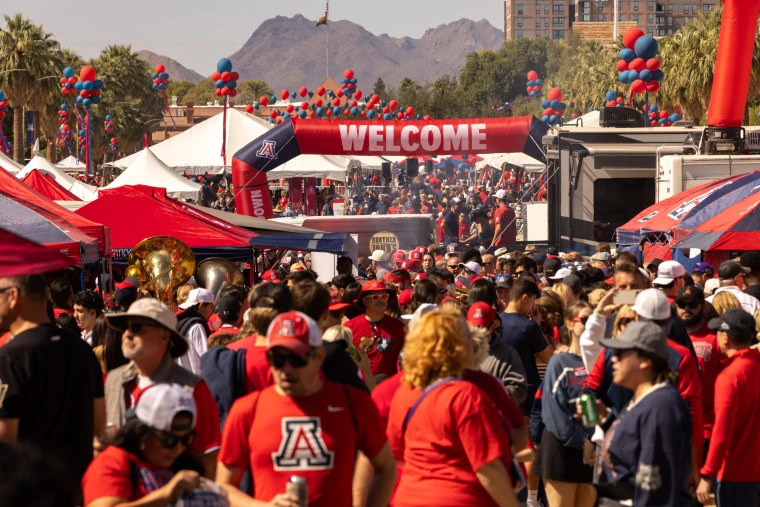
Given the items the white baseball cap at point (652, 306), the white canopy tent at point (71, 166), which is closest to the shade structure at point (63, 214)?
the white baseball cap at point (652, 306)

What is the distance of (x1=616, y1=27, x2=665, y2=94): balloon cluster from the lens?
77.3 ft

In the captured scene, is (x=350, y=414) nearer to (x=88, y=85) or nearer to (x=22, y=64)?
(x=88, y=85)

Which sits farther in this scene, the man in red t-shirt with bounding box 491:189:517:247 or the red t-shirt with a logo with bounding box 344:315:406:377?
the man in red t-shirt with bounding box 491:189:517:247

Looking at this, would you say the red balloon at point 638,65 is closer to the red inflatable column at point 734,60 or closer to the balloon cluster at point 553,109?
the red inflatable column at point 734,60

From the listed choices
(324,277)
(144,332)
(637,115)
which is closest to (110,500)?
(144,332)

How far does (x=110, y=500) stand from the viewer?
3441mm

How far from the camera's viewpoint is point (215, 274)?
1371cm

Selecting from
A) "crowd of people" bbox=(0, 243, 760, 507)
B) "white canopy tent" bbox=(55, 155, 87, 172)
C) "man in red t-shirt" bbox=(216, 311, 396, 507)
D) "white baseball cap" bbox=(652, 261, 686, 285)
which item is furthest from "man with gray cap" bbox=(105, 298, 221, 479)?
"white canopy tent" bbox=(55, 155, 87, 172)

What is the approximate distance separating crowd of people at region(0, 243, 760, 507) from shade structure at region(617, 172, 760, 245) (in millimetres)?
7457

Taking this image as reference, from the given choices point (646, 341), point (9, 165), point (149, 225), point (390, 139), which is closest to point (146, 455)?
point (646, 341)

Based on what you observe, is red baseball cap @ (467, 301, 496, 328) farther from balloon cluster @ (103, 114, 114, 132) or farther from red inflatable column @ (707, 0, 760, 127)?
balloon cluster @ (103, 114, 114, 132)

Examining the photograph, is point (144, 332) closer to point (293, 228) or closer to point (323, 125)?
point (293, 228)

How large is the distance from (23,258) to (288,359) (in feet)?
6.63

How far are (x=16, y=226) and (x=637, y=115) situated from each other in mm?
13521
